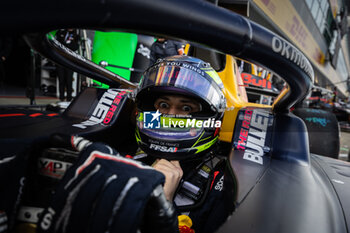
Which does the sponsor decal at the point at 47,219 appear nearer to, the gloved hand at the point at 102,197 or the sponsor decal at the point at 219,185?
the gloved hand at the point at 102,197

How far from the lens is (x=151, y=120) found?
77 cm

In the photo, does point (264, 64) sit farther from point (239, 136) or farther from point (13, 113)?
point (13, 113)

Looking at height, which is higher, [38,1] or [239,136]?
[38,1]

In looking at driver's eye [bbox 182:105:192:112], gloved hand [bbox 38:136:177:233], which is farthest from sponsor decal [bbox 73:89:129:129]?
gloved hand [bbox 38:136:177:233]

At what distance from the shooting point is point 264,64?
0.32m

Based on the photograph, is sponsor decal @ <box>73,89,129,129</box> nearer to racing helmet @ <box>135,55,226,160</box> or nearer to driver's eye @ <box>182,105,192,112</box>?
racing helmet @ <box>135,55,226,160</box>

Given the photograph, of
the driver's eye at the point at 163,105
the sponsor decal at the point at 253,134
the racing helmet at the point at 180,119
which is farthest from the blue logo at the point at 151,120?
the sponsor decal at the point at 253,134

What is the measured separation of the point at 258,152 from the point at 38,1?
81 cm

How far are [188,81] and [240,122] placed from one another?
0.31 m

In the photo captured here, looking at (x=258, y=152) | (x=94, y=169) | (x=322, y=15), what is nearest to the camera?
(x=94, y=169)

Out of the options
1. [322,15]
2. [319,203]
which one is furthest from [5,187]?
[322,15]

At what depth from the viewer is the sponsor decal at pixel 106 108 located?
2.99 feet

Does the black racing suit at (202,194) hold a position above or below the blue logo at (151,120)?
below

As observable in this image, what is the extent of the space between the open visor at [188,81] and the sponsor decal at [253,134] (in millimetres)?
156
